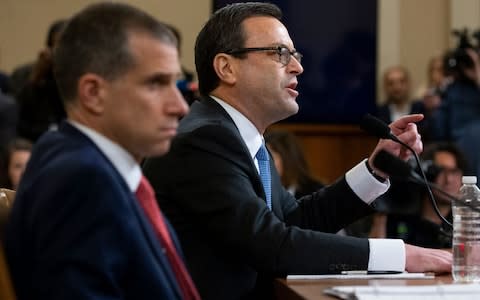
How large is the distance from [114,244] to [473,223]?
1068 millimetres

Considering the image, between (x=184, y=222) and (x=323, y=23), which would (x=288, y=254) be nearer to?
(x=184, y=222)

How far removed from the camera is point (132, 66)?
152cm

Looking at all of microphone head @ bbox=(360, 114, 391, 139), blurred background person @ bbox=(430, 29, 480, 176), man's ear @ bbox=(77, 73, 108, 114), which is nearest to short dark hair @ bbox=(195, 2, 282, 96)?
microphone head @ bbox=(360, 114, 391, 139)

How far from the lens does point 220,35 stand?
2.43m

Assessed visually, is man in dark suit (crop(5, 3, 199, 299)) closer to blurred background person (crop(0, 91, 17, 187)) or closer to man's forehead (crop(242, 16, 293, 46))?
man's forehead (crop(242, 16, 293, 46))

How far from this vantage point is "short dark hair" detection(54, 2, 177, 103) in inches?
59.7

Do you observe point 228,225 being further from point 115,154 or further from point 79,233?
point 79,233

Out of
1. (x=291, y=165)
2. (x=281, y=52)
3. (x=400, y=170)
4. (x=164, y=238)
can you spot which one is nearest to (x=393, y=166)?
(x=400, y=170)

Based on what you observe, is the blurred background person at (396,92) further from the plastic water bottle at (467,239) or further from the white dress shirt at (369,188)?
the plastic water bottle at (467,239)

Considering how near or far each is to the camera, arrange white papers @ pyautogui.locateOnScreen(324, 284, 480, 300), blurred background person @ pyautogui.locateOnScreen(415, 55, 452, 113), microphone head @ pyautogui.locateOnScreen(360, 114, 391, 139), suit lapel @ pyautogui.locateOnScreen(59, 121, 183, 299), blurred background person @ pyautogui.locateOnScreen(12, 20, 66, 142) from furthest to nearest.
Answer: blurred background person @ pyautogui.locateOnScreen(415, 55, 452, 113) < blurred background person @ pyautogui.locateOnScreen(12, 20, 66, 142) < microphone head @ pyautogui.locateOnScreen(360, 114, 391, 139) < white papers @ pyautogui.locateOnScreen(324, 284, 480, 300) < suit lapel @ pyautogui.locateOnScreen(59, 121, 183, 299)

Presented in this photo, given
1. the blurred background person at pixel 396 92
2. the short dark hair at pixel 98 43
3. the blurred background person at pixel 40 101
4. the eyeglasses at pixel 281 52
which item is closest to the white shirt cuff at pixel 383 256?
the eyeglasses at pixel 281 52

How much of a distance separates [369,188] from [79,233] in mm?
1212

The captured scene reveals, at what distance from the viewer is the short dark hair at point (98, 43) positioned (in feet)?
4.98

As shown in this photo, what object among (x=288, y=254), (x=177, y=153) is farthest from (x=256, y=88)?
(x=288, y=254)
